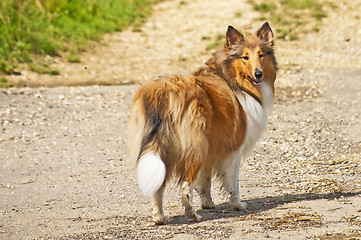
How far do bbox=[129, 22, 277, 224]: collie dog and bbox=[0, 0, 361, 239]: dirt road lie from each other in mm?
450

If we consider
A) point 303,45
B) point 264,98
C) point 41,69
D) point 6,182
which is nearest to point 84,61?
point 41,69

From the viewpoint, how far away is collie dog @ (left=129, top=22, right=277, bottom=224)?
551 centimetres

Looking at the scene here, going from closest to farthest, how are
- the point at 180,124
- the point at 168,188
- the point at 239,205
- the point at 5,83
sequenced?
the point at 180,124, the point at 239,205, the point at 168,188, the point at 5,83

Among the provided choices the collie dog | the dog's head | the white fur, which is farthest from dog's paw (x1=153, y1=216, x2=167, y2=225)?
the dog's head

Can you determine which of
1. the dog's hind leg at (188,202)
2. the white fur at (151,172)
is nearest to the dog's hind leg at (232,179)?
the dog's hind leg at (188,202)

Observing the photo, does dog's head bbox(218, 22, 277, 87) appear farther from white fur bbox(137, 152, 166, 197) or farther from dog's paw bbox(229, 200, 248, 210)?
white fur bbox(137, 152, 166, 197)

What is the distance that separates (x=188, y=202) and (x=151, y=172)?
0.62m

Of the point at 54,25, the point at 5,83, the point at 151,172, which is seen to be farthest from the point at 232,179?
the point at 54,25

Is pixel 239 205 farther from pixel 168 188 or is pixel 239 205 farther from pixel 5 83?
pixel 5 83

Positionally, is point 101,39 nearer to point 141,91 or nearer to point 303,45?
point 303,45

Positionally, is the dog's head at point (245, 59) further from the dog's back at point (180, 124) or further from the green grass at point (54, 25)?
the green grass at point (54, 25)

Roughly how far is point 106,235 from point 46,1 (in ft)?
39.4

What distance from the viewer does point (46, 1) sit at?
16.3 meters

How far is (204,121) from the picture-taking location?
5.66 m
